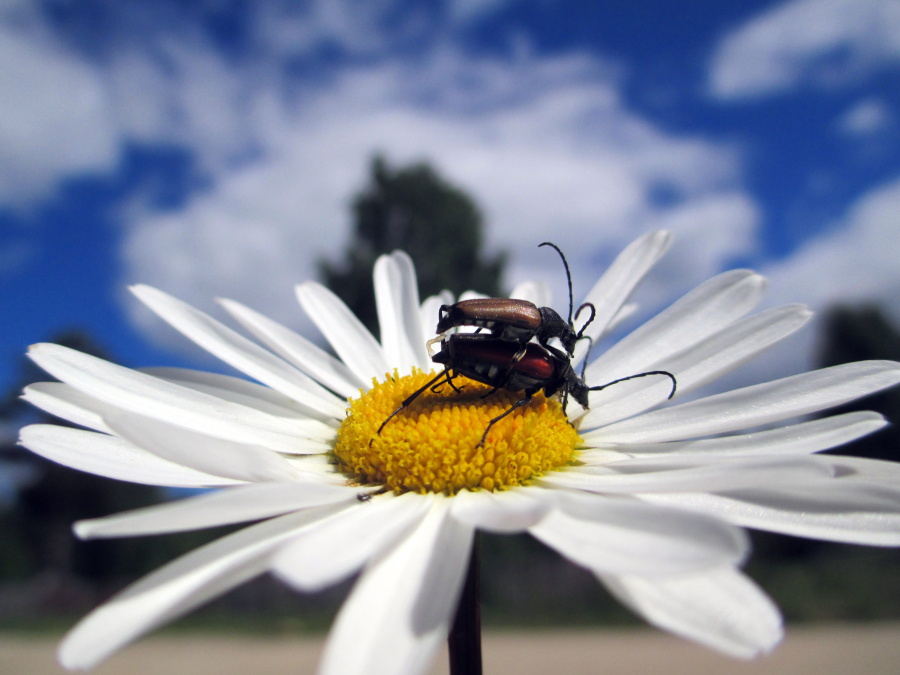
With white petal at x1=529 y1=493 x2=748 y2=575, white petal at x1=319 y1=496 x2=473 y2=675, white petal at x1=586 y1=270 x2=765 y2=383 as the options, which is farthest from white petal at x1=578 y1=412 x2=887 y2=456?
white petal at x1=319 y1=496 x2=473 y2=675

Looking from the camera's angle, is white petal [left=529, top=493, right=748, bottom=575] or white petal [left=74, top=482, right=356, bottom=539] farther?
white petal [left=74, top=482, right=356, bottom=539]

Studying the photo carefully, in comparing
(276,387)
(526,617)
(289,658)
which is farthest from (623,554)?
(526,617)

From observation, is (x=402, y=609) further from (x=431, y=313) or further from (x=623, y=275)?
(x=431, y=313)

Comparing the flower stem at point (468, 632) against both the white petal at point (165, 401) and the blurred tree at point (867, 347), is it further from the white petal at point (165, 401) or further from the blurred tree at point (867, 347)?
the blurred tree at point (867, 347)

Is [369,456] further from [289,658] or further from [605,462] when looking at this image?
[289,658]

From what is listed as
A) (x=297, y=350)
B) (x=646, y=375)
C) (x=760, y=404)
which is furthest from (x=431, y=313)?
(x=760, y=404)

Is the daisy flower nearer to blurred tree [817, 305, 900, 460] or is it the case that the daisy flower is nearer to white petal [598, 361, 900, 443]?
white petal [598, 361, 900, 443]
